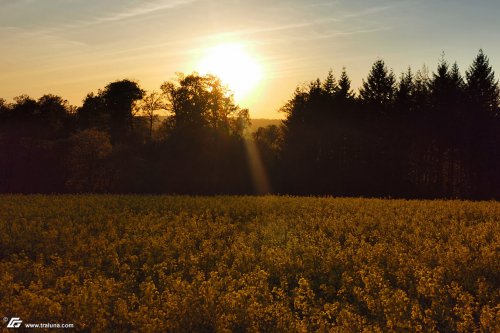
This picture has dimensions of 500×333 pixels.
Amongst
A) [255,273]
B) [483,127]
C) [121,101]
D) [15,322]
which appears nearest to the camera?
[15,322]

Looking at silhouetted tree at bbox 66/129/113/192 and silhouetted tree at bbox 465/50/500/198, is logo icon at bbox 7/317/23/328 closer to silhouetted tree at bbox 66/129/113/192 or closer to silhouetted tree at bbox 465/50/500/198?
silhouetted tree at bbox 66/129/113/192

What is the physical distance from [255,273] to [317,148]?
1954 inches

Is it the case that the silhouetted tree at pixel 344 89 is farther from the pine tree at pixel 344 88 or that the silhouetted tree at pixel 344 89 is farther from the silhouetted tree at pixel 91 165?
the silhouetted tree at pixel 91 165

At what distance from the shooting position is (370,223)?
22.8 meters

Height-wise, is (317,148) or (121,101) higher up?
(121,101)

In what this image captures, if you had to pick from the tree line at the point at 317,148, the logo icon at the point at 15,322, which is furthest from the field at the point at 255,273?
the tree line at the point at 317,148

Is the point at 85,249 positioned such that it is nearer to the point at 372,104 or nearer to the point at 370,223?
the point at 370,223

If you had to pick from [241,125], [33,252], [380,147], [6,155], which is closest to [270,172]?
[241,125]

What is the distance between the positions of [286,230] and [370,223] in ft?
13.7

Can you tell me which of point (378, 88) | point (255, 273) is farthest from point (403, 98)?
point (255, 273)

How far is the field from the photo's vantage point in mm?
9320

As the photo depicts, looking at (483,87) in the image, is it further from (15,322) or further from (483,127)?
(15,322)

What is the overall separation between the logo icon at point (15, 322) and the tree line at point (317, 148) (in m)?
46.0

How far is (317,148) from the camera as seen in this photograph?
2403 inches
